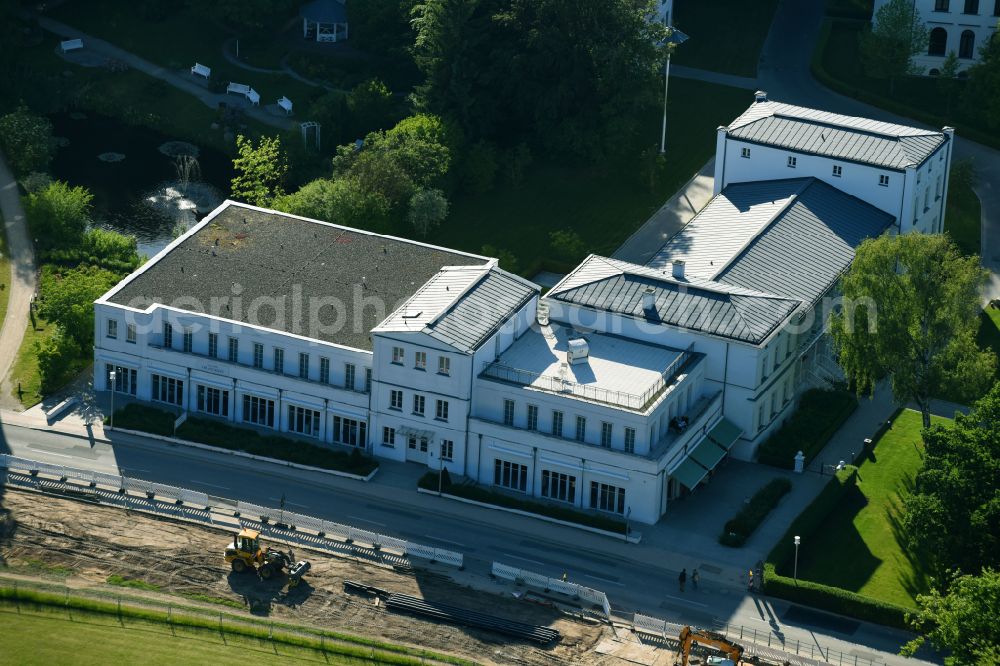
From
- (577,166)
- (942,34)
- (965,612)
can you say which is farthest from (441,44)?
(965,612)

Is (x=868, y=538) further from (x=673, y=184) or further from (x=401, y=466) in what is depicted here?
(x=673, y=184)

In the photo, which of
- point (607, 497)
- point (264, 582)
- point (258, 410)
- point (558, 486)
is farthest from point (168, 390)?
point (607, 497)

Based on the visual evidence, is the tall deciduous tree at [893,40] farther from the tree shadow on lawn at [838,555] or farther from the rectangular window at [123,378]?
the rectangular window at [123,378]

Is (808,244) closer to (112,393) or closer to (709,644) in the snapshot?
(709,644)

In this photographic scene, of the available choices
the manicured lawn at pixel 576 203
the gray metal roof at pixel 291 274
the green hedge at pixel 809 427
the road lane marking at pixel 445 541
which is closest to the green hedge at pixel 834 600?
the green hedge at pixel 809 427

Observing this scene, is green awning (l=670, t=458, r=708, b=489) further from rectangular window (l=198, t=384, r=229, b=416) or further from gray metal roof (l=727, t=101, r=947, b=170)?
gray metal roof (l=727, t=101, r=947, b=170)

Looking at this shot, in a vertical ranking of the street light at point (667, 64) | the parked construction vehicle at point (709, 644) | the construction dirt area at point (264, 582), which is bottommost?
the construction dirt area at point (264, 582)
